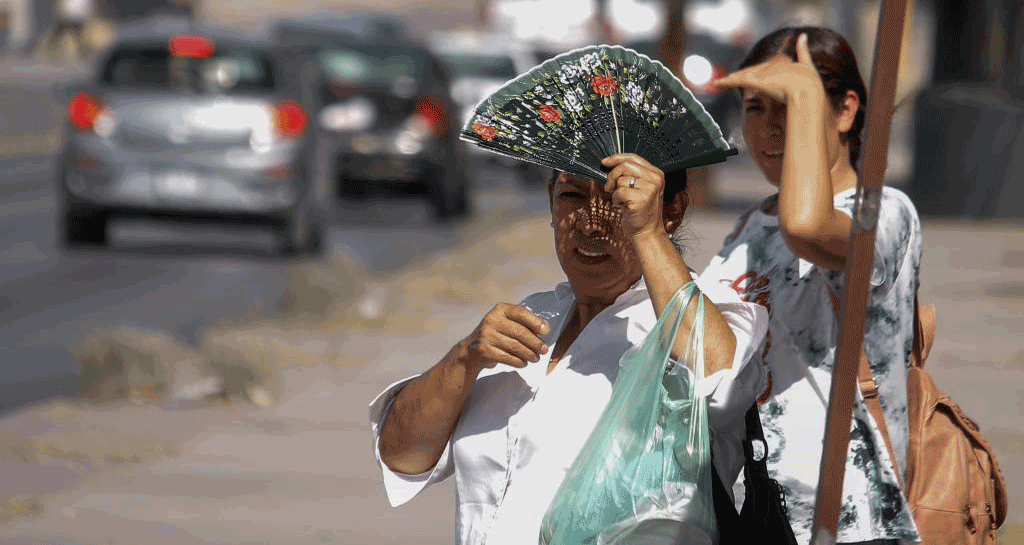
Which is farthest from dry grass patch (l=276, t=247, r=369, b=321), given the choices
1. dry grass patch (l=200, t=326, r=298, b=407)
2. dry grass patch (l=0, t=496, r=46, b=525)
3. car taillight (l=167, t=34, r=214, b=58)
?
dry grass patch (l=0, t=496, r=46, b=525)

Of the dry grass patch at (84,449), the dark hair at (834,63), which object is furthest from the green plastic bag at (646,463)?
the dry grass patch at (84,449)

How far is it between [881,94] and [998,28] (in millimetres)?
15400

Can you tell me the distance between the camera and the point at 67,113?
43.4 feet

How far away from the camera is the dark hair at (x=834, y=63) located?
3.21 meters

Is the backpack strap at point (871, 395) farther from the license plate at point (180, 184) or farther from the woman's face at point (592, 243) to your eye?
the license plate at point (180, 184)

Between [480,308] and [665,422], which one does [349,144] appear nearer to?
[480,308]

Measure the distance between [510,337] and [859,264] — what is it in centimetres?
52

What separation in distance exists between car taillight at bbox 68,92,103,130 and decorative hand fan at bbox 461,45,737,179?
10.9 meters

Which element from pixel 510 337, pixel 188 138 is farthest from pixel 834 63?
pixel 188 138

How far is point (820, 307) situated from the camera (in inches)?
120

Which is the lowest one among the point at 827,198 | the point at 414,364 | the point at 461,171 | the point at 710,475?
the point at 461,171

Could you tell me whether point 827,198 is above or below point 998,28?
above

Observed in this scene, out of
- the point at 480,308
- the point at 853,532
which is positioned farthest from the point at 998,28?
the point at 853,532

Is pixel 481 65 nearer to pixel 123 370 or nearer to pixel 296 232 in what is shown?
pixel 296 232
